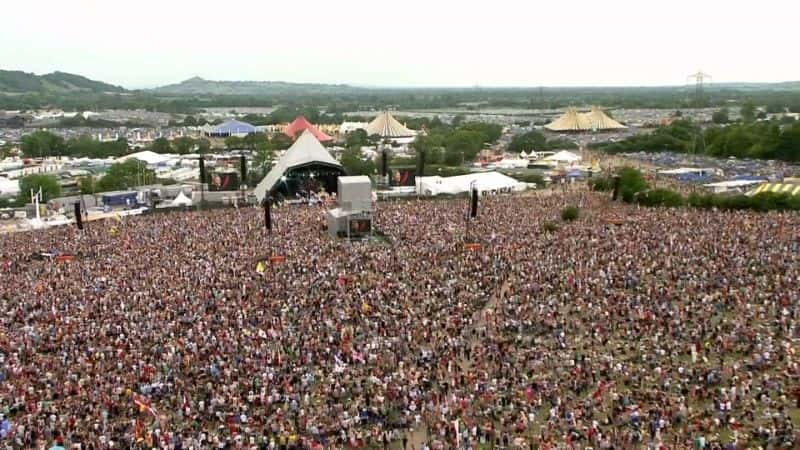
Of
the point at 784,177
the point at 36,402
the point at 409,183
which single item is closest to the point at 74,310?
the point at 36,402

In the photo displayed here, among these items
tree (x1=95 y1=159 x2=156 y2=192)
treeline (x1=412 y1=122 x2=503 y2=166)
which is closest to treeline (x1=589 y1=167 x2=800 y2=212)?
treeline (x1=412 y1=122 x2=503 y2=166)

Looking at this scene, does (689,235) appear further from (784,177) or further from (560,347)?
(784,177)

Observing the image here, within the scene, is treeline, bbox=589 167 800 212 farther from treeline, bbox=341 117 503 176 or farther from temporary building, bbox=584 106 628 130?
temporary building, bbox=584 106 628 130

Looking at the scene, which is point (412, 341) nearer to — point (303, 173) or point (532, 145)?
point (303, 173)

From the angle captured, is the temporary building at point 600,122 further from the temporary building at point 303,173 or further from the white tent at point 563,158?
the temporary building at point 303,173

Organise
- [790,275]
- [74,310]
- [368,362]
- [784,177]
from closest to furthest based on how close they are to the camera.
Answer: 1. [368,362]
2. [74,310]
3. [790,275]
4. [784,177]

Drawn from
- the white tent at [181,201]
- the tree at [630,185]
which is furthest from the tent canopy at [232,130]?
the tree at [630,185]
